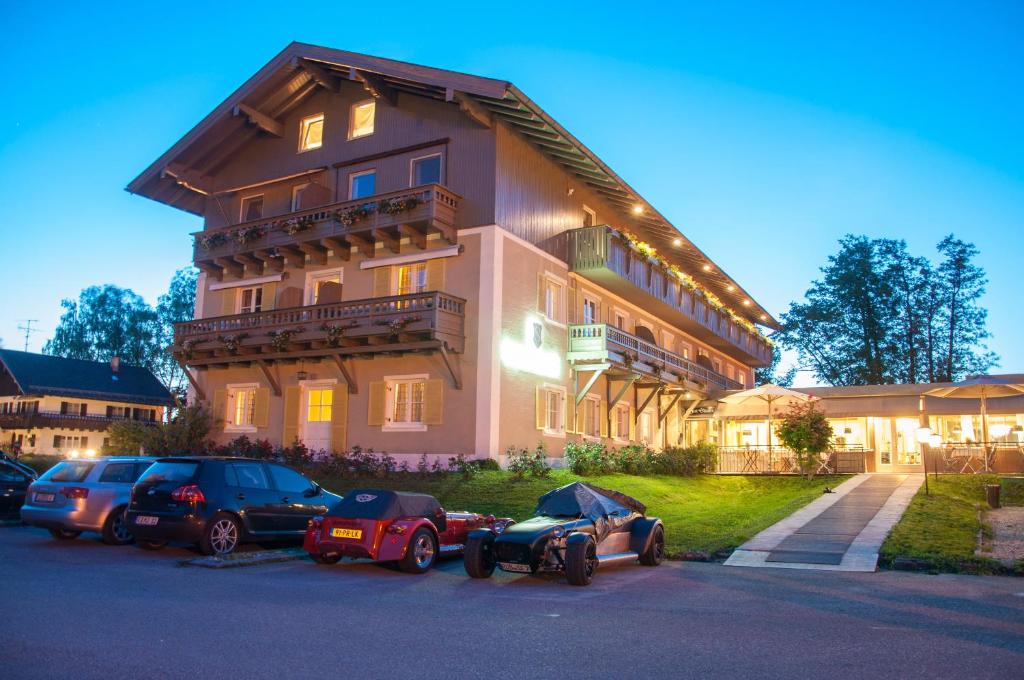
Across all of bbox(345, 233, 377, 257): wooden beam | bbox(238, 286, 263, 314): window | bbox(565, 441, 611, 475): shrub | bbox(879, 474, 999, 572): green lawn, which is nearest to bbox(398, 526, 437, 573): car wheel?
bbox(879, 474, 999, 572): green lawn

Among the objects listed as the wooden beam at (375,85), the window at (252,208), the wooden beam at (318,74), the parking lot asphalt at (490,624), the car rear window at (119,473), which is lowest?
the parking lot asphalt at (490,624)

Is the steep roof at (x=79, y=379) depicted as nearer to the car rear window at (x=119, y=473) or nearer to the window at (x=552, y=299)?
the window at (x=552, y=299)

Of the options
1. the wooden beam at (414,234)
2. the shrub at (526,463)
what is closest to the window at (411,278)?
the wooden beam at (414,234)

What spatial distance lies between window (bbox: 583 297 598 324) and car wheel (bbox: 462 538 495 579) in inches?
777

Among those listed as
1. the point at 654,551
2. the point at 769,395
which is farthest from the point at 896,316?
the point at 654,551

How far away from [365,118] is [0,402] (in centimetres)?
3788

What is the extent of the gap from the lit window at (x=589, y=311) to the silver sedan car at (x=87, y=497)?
19095mm

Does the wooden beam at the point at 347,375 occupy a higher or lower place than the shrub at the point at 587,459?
higher

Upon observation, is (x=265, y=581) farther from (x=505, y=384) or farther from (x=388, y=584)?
(x=505, y=384)

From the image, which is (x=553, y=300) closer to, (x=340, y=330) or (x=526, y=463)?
(x=526, y=463)

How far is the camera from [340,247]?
27.3 meters

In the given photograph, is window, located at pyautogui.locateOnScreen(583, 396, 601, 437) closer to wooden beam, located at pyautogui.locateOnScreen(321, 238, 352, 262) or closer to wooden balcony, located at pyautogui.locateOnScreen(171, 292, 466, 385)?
wooden balcony, located at pyautogui.locateOnScreen(171, 292, 466, 385)

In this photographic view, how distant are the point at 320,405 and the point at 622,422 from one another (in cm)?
1262

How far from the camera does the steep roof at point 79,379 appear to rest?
166ft
